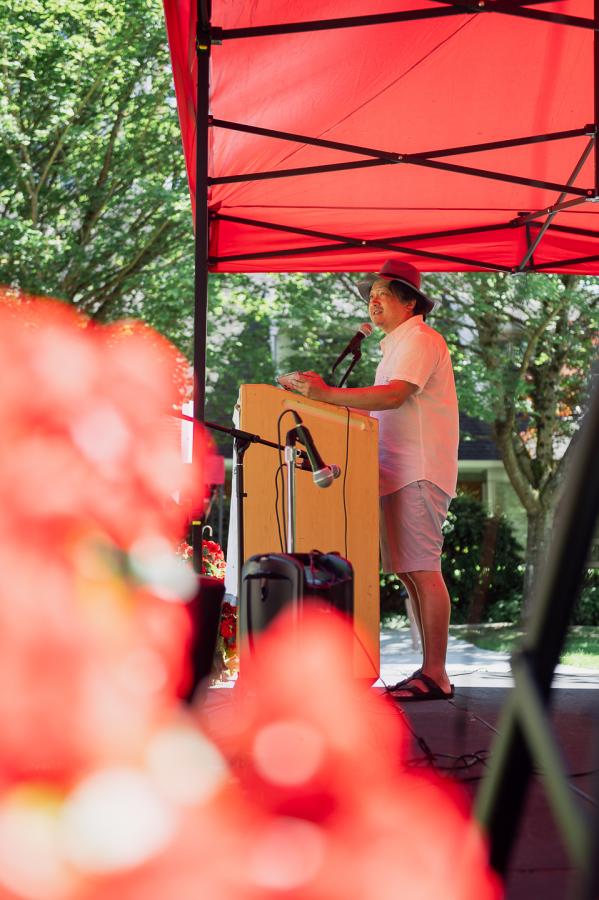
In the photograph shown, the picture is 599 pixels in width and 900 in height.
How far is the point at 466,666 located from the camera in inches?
252

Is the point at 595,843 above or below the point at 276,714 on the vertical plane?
above

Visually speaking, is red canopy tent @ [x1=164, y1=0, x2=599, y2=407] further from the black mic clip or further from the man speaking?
the black mic clip

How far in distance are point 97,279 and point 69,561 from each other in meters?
9.34

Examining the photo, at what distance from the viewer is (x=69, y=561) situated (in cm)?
334

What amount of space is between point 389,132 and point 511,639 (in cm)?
637

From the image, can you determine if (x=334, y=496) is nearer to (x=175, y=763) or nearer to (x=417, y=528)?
(x=417, y=528)

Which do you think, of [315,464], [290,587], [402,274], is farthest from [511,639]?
[290,587]

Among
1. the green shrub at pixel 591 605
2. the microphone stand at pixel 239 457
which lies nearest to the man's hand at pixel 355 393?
the microphone stand at pixel 239 457

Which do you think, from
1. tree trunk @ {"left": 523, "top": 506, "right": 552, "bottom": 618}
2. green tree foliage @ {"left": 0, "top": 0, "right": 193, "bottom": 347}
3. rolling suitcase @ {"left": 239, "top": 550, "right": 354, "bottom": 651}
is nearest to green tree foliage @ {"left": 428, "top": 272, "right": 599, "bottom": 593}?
tree trunk @ {"left": 523, "top": 506, "right": 552, "bottom": 618}

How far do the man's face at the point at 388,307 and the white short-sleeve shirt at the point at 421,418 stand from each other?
7 centimetres

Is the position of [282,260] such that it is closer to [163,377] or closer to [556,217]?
[556,217]

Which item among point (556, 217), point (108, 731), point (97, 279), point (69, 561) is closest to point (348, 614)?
point (108, 731)

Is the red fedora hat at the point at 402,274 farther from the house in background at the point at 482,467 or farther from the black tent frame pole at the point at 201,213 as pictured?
the house in background at the point at 482,467

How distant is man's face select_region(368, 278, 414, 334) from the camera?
4.19 m
